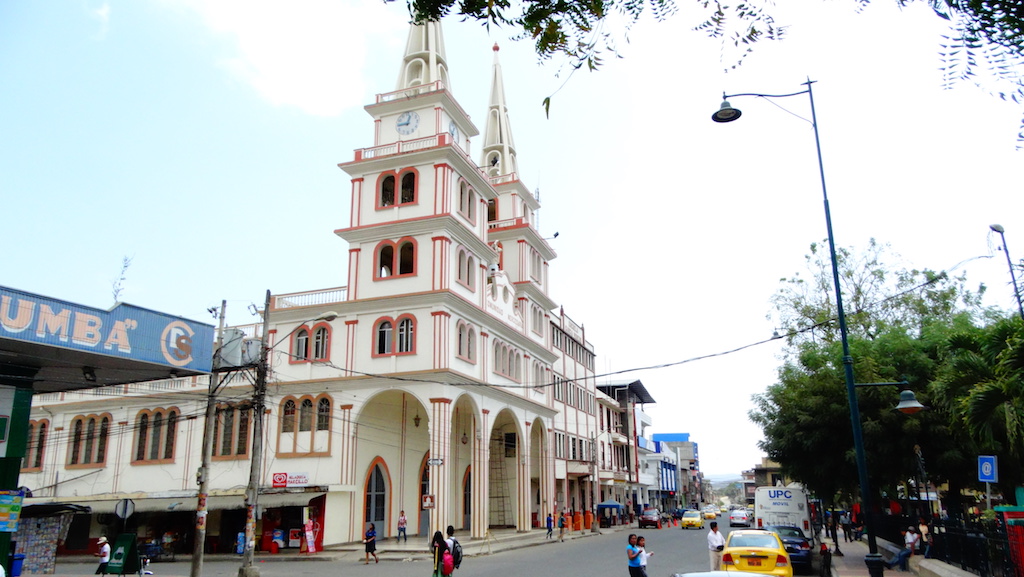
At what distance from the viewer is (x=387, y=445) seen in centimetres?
3472

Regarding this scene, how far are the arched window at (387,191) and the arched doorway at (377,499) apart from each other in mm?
12879

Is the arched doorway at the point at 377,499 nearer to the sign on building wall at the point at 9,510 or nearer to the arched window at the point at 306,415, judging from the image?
the arched window at the point at 306,415

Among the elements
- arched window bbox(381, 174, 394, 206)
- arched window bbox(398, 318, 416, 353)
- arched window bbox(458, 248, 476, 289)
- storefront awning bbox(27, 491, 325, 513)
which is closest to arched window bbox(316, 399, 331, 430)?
storefront awning bbox(27, 491, 325, 513)

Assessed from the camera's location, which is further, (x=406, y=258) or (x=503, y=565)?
(x=406, y=258)

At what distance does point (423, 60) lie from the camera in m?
38.4

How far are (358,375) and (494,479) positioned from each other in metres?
13.4

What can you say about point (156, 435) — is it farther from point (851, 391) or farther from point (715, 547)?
point (851, 391)

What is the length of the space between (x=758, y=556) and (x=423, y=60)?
30.5m

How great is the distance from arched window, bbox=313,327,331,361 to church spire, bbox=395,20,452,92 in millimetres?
13349

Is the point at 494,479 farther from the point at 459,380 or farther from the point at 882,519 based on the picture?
the point at 882,519

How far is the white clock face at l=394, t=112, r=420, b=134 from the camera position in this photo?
36.6 m

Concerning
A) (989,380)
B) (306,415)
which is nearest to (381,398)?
(306,415)

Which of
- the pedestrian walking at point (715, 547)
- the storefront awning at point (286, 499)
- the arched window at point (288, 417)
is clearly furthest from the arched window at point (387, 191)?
the pedestrian walking at point (715, 547)

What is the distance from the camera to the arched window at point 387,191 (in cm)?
3628
